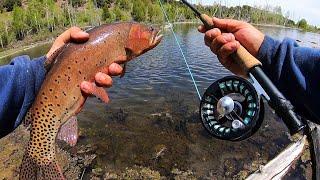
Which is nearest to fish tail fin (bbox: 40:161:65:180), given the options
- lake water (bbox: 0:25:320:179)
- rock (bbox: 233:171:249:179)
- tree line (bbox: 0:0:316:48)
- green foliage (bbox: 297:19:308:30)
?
lake water (bbox: 0:25:320:179)

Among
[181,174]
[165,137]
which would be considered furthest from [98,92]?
[165,137]

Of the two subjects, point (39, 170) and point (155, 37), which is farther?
point (155, 37)

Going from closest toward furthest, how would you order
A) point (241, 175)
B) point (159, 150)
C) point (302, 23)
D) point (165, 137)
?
point (241, 175) → point (159, 150) → point (165, 137) → point (302, 23)

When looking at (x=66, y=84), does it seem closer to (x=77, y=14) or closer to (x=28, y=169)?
(x=28, y=169)

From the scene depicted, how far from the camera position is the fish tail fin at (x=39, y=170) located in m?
3.20

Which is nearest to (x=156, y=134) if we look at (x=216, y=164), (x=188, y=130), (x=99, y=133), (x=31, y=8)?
(x=188, y=130)

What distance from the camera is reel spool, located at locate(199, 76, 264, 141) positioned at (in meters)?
3.40

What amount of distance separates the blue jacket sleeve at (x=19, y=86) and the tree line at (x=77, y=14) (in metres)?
52.8

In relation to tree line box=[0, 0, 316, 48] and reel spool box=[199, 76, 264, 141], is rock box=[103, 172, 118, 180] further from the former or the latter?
tree line box=[0, 0, 316, 48]

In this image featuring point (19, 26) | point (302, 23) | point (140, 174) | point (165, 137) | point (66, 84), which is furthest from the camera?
point (302, 23)

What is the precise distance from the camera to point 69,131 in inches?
129

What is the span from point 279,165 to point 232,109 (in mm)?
7147

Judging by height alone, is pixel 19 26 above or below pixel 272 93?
below

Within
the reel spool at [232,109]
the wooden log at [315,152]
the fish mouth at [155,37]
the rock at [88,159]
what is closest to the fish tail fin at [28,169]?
the fish mouth at [155,37]
